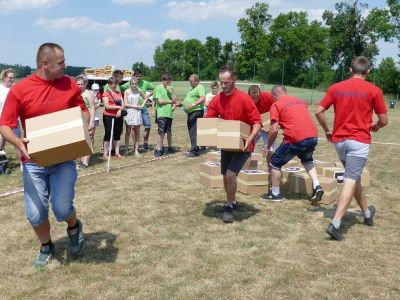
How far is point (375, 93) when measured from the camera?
490cm

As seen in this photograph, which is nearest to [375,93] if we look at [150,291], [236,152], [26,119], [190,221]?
[236,152]

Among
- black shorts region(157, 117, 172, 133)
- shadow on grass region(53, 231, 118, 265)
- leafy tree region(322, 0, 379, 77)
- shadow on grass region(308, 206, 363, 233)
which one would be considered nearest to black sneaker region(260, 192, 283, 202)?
shadow on grass region(308, 206, 363, 233)

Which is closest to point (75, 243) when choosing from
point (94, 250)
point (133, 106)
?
point (94, 250)

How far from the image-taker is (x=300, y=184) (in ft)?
23.1

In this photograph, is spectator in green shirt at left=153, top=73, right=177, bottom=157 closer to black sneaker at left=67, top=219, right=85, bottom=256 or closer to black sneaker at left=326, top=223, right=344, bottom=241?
black sneaker at left=326, top=223, right=344, bottom=241

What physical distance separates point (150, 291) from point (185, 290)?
287mm

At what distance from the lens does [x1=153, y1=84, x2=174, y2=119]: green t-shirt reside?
33.8 feet

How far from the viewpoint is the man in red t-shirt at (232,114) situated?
532 cm

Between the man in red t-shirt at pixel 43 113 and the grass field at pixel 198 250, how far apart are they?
0.54 m

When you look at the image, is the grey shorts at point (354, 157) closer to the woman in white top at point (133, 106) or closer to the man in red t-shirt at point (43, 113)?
the man in red t-shirt at point (43, 113)

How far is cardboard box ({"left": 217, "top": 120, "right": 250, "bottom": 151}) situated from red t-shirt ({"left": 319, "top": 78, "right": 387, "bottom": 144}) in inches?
42.4

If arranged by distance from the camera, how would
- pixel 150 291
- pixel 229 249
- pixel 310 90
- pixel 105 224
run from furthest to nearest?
pixel 310 90 → pixel 105 224 → pixel 229 249 → pixel 150 291

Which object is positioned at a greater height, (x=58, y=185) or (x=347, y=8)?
(x=347, y=8)

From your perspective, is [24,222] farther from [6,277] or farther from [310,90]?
[310,90]
